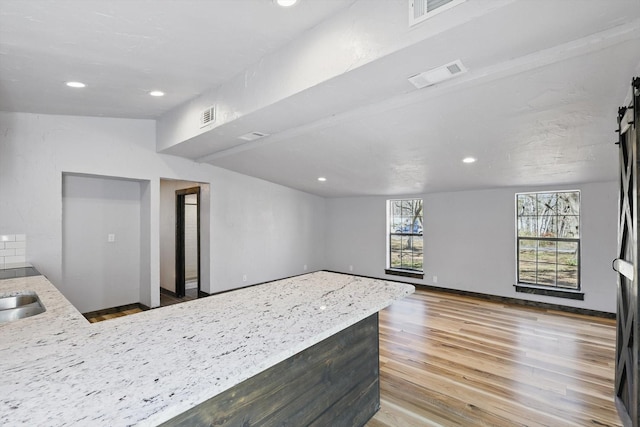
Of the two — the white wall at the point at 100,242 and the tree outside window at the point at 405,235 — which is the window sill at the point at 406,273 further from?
the white wall at the point at 100,242

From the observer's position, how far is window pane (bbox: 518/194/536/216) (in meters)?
5.16

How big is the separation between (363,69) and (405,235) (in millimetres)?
5064

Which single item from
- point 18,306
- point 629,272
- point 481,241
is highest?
point 629,272

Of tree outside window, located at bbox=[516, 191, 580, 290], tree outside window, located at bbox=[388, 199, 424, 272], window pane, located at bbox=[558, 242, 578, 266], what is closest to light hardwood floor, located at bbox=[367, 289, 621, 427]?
tree outside window, located at bbox=[516, 191, 580, 290]

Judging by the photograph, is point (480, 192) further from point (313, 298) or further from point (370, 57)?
point (313, 298)

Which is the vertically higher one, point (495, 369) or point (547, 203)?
point (547, 203)

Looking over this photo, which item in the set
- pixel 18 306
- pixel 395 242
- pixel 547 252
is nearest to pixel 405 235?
pixel 395 242

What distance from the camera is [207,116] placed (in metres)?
3.32


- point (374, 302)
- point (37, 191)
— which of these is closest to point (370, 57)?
point (374, 302)

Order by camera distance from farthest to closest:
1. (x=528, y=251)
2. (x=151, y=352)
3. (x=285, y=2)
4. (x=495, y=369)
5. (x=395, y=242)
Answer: (x=395, y=242)
(x=528, y=251)
(x=495, y=369)
(x=285, y=2)
(x=151, y=352)

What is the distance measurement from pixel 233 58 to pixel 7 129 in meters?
2.82

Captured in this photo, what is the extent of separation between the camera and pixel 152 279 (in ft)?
14.9

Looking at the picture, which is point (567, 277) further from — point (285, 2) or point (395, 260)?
point (285, 2)

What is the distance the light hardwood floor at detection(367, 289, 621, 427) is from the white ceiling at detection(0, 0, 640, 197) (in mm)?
2043
